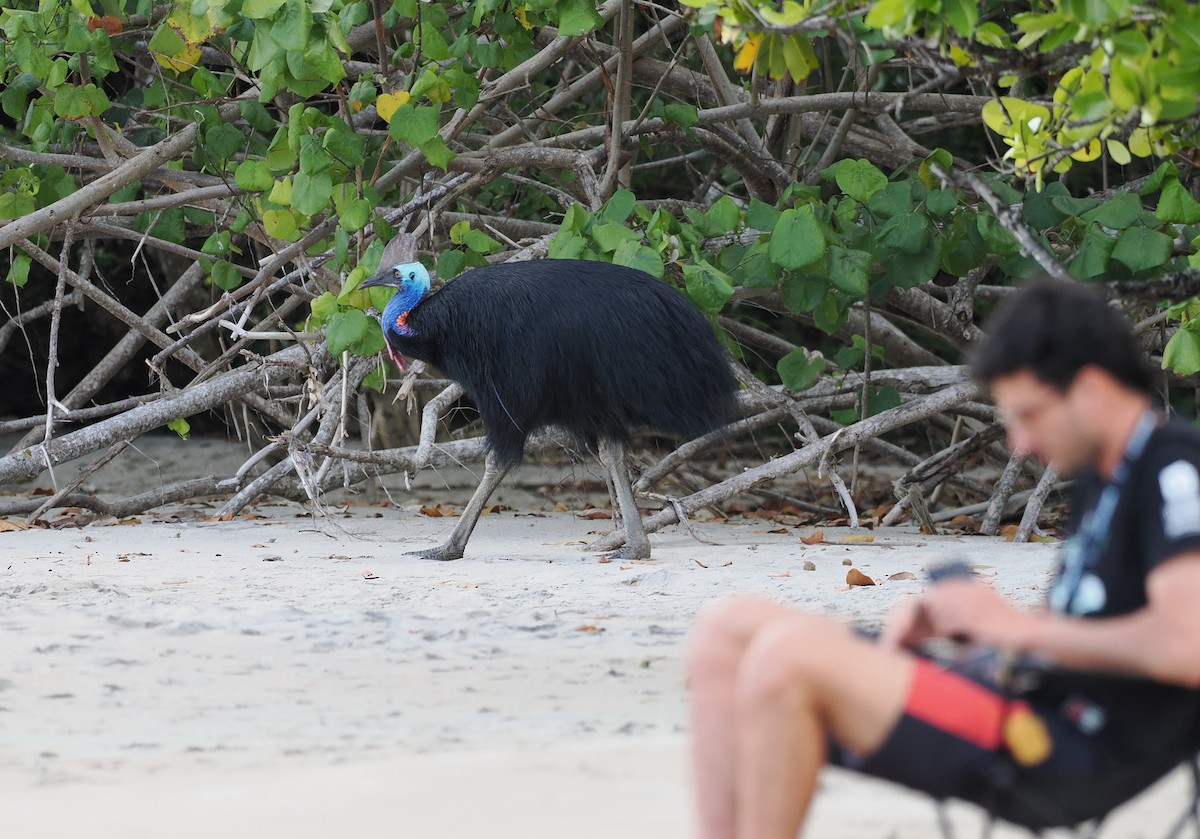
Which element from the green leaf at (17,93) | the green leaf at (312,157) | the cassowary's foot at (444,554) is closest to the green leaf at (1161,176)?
the cassowary's foot at (444,554)

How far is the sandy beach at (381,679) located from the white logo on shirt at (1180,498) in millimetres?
798

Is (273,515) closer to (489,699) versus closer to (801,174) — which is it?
(801,174)

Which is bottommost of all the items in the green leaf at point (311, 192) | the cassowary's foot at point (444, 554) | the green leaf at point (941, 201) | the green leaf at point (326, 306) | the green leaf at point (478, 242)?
the cassowary's foot at point (444, 554)

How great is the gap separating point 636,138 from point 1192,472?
505cm

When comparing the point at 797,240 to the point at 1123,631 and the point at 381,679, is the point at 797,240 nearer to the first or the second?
the point at 381,679

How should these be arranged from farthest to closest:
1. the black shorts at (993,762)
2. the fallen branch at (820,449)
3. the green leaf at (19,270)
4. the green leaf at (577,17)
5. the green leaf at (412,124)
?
the green leaf at (19,270)
the fallen branch at (820,449)
the green leaf at (412,124)
the green leaf at (577,17)
the black shorts at (993,762)

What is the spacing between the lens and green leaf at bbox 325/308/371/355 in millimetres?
5336

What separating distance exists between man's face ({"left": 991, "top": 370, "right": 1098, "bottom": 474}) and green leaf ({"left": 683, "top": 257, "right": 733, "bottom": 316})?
3564 millimetres

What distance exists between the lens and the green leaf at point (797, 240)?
17.1 feet

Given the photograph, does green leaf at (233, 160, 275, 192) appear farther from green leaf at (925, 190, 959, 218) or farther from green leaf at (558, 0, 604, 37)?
green leaf at (925, 190, 959, 218)

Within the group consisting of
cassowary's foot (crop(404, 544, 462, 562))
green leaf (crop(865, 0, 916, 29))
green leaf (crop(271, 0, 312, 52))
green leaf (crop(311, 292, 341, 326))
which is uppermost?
green leaf (crop(271, 0, 312, 52))

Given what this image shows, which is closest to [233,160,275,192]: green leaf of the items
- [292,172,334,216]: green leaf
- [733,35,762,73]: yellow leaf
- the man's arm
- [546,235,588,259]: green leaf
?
[292,172,334,216]: green leaf

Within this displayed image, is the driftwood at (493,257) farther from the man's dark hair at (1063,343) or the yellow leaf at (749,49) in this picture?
the man's dark hair at (1063,343)

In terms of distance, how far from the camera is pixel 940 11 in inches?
107
